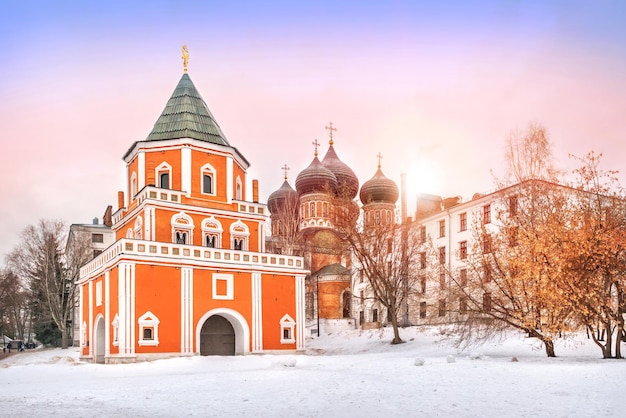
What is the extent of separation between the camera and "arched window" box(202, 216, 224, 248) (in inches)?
1247

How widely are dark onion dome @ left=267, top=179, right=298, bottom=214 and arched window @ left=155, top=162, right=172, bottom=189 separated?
27303 mm

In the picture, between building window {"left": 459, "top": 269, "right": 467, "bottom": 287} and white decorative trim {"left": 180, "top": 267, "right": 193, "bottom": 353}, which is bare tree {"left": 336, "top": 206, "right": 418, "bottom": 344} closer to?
building window {"left": 459, "top": 269, "right": 467, "bottom": 287}

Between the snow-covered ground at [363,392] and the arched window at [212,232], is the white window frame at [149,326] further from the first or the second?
the arched window at [212,232]

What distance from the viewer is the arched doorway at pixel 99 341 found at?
31.4m

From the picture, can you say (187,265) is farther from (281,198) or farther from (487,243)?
(281,198)

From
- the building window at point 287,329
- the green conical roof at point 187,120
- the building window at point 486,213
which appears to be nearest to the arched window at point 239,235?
the building window at point 287,329

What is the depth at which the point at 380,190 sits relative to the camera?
181ft

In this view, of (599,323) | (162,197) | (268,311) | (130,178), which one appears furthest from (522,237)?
(130,178)

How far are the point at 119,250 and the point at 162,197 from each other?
3.65 meters

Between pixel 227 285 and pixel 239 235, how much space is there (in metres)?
3.24

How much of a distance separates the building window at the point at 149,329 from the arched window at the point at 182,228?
4.25 metres

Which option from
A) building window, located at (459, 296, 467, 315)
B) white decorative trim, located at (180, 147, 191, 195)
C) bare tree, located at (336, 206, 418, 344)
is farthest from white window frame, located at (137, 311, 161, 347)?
building window, located at (459, 296, 467, 315)

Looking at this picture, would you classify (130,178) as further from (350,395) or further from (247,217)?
(350,395)

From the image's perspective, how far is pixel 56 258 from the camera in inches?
2088
